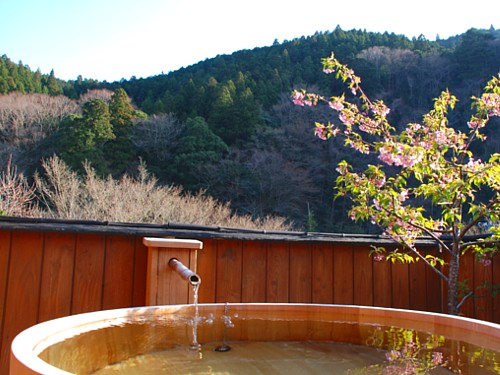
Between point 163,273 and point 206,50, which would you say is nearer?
point 163,273

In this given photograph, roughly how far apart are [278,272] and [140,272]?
888 millimetres

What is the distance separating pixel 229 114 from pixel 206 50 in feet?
23.4

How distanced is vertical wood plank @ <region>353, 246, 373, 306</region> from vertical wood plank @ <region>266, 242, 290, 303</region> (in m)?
0.52

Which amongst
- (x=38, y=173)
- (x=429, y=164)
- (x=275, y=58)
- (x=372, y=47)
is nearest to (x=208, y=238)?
(x=429, y=164)

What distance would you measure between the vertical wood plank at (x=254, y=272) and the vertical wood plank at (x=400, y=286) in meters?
1.00

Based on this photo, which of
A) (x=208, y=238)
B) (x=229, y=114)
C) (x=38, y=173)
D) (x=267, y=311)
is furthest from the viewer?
(x=229, y=114)

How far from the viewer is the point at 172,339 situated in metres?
1.33

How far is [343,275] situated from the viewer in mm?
3037

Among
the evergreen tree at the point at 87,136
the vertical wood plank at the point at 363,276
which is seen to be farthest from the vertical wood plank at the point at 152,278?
the evergreen tree at the point at 87,136

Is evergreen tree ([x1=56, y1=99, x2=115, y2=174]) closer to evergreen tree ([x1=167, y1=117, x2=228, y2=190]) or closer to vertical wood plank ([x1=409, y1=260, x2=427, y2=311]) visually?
evergreen tree ([x1=167, y1=117, x2=228, y2=190])

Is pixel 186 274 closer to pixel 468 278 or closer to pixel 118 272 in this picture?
pixel 118 272

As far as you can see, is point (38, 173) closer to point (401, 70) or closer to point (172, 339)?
point (172, 339)

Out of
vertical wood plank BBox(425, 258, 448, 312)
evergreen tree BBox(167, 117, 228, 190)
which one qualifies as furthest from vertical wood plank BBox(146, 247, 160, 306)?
evergreen tree BBox(167, 117, 228, 190)

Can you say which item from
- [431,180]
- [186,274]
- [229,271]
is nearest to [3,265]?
[186,274]
